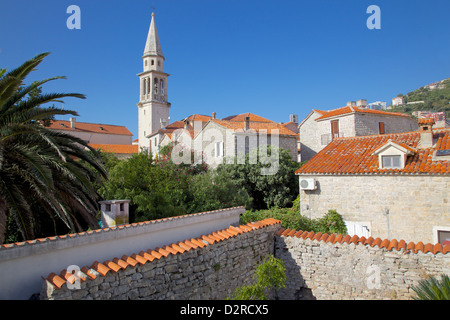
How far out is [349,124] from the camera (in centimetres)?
2509

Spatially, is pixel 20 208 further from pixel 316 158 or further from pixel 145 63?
pixel 145 63

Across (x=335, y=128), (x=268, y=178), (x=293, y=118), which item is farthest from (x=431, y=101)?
(x=268, y=178)

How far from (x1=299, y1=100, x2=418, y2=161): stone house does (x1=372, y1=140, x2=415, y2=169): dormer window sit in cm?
1169

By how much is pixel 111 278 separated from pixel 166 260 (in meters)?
1.26

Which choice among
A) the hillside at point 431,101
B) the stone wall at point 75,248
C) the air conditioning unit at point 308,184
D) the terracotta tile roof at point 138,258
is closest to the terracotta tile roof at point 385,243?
the terracotta tile roof at point 138,258

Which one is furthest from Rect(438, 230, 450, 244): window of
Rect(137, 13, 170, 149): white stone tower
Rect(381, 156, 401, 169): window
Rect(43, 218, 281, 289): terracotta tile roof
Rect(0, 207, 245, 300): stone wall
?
Rect(137, 13, 170, 149): white stone tower

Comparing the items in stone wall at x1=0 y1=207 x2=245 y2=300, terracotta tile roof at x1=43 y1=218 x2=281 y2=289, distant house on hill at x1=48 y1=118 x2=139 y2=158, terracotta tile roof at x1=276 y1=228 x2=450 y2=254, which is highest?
distant house on hill at x1=48 y1=118 x2=139 y2=158

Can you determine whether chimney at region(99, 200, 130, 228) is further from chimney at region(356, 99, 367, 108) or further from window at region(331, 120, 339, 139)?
chimney at region(356, 99, 367, 108)

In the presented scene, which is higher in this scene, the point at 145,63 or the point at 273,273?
the point at 145,63

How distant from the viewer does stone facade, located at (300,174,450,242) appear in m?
11.8

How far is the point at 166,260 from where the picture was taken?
621cm

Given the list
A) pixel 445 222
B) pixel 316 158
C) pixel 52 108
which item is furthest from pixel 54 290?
pixel 316 158

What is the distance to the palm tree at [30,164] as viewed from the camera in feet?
23.6

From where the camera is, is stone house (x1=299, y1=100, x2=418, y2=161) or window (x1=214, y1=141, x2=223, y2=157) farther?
stone house (x1=299, y1=100, x2=418, y2=161)
